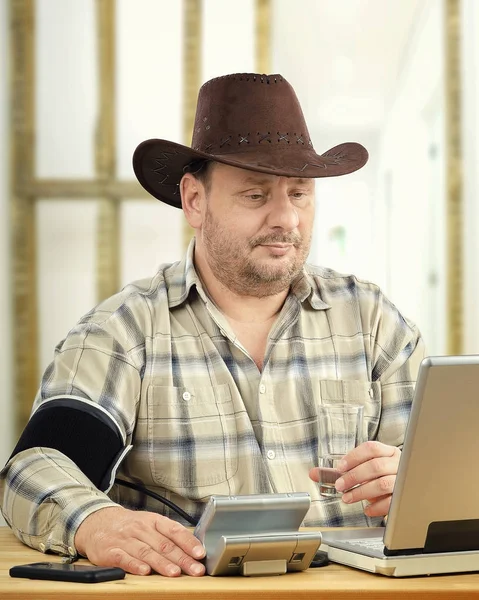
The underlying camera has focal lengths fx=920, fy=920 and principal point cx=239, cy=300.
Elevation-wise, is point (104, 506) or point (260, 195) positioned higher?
point (260, 195)

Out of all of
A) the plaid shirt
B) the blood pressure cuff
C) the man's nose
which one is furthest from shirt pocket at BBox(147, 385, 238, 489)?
the man's nose

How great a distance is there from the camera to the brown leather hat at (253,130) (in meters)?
1.81

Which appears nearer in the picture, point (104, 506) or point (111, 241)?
point (104, 506)

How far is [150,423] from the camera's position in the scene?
1728 mm

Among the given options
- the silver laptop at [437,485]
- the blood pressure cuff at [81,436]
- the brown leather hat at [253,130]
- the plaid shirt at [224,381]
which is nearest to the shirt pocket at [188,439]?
the plaid shirt at [224,381]

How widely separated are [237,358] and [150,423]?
0.22 metres

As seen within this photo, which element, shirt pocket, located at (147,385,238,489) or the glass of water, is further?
shirt pocket, located at (147,385,238,489)

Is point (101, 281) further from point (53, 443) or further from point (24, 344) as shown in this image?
point (53, 443)

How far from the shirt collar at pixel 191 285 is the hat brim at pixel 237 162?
19 cm

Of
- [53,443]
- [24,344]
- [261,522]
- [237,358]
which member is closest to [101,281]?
[24,344]

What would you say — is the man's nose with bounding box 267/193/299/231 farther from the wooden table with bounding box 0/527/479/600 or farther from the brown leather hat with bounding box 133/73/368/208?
the wooden table with bounding box 0/527/479/600

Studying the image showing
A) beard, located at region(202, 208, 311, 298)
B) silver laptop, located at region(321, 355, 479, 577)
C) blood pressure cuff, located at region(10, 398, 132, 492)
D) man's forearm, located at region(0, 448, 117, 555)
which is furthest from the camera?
beard, located at region(202, 208, 311, 298)

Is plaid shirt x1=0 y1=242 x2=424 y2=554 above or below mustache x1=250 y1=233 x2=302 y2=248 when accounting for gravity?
below

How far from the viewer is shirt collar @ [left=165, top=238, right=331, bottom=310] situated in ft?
6.12
